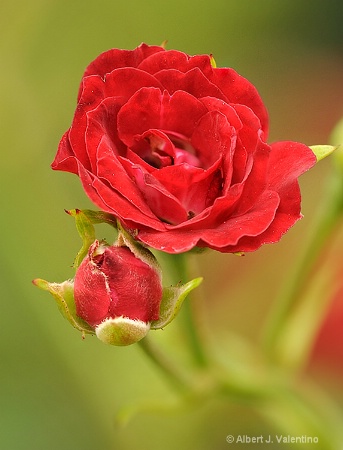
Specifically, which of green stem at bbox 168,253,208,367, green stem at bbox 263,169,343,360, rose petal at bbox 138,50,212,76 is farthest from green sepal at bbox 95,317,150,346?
green stem at bbox 263,169,343,360

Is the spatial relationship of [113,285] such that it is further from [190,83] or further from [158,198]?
[190,83]

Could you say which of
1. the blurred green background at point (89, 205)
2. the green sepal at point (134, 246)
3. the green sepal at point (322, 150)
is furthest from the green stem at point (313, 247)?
the green sepal at point (134, 246)

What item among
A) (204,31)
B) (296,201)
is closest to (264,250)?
(204,31)

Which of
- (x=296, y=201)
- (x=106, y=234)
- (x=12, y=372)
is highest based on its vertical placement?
(x=296, y=201)

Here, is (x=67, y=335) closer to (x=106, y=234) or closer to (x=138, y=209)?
(x=106, y=234)

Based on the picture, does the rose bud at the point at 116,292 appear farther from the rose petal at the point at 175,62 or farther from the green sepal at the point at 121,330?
the rose petal at the point at 175,62
